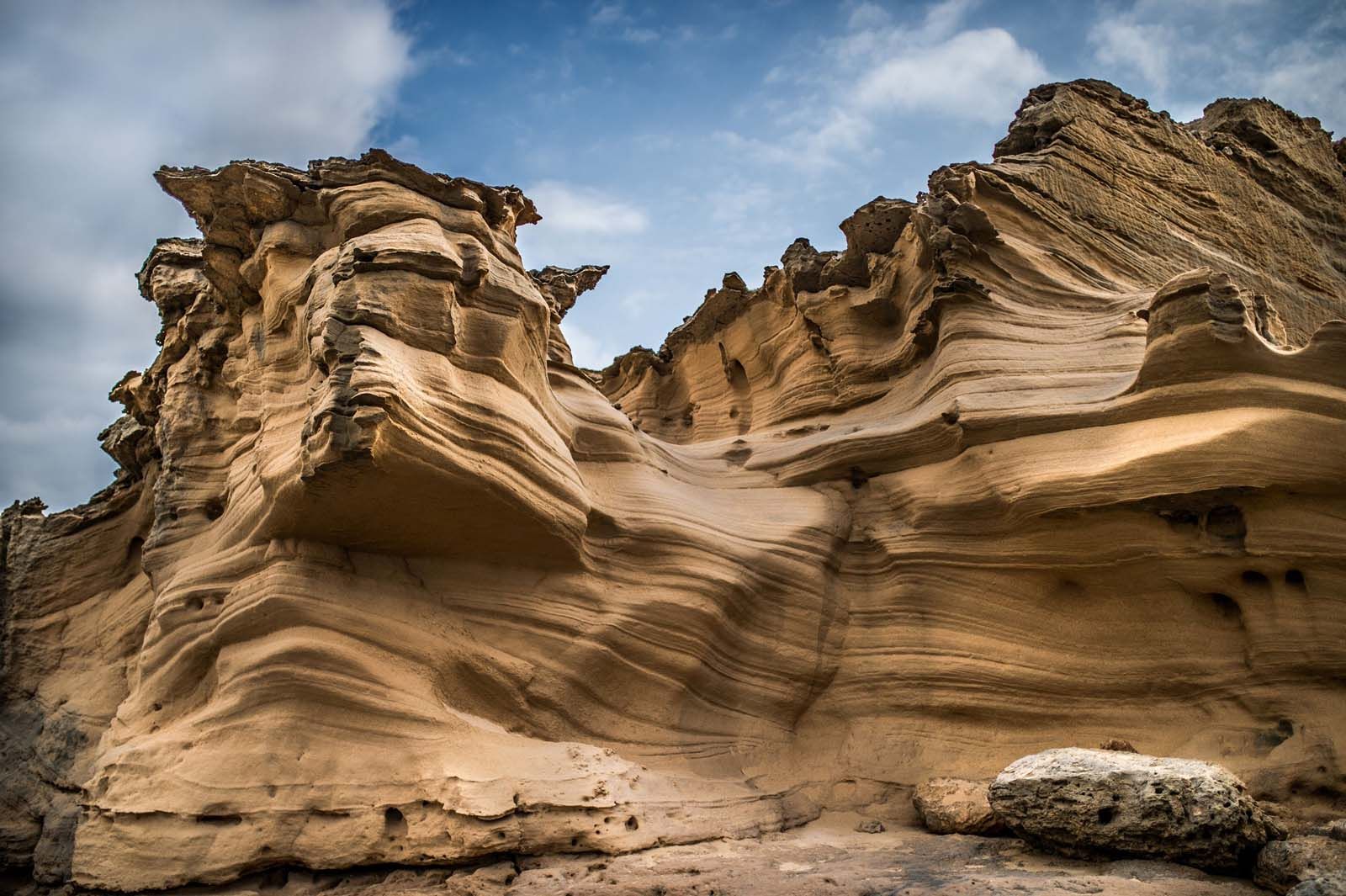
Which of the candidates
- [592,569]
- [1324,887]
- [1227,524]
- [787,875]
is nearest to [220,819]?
[592,569]

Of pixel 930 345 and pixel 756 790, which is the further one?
pixel 930 345

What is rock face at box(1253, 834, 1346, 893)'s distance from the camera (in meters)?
4.36

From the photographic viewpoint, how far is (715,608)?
24.6 ft

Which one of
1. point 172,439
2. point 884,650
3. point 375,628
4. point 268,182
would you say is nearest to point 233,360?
point 172,439

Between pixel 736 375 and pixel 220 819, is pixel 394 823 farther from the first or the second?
pixel 736 375

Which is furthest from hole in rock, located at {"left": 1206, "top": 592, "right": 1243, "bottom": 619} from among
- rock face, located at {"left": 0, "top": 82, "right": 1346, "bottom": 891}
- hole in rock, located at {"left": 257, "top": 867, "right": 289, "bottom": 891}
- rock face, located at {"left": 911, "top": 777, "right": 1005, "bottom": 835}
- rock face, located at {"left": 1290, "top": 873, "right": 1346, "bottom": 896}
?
hole in rock, located at {"left": 257, "top": 867, "right": 289, "bottom": 891}

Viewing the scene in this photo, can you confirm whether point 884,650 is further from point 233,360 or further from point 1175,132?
point 1175,132

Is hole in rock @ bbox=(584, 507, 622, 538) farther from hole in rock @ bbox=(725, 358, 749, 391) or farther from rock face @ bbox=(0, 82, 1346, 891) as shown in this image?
hole in rock @ bbox=(725, 358, 749, 391)

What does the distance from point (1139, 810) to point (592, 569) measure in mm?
4043

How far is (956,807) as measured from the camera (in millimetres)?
6273

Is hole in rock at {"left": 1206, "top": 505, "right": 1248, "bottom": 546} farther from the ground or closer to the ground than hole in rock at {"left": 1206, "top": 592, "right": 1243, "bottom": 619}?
farther from the ground

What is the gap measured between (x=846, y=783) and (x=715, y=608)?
1.66 meters

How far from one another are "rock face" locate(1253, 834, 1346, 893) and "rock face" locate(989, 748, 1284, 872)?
0.08 m

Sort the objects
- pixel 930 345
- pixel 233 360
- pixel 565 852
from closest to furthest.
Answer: pixel 565 852 → pixel 233 360 → pixel 930 345
